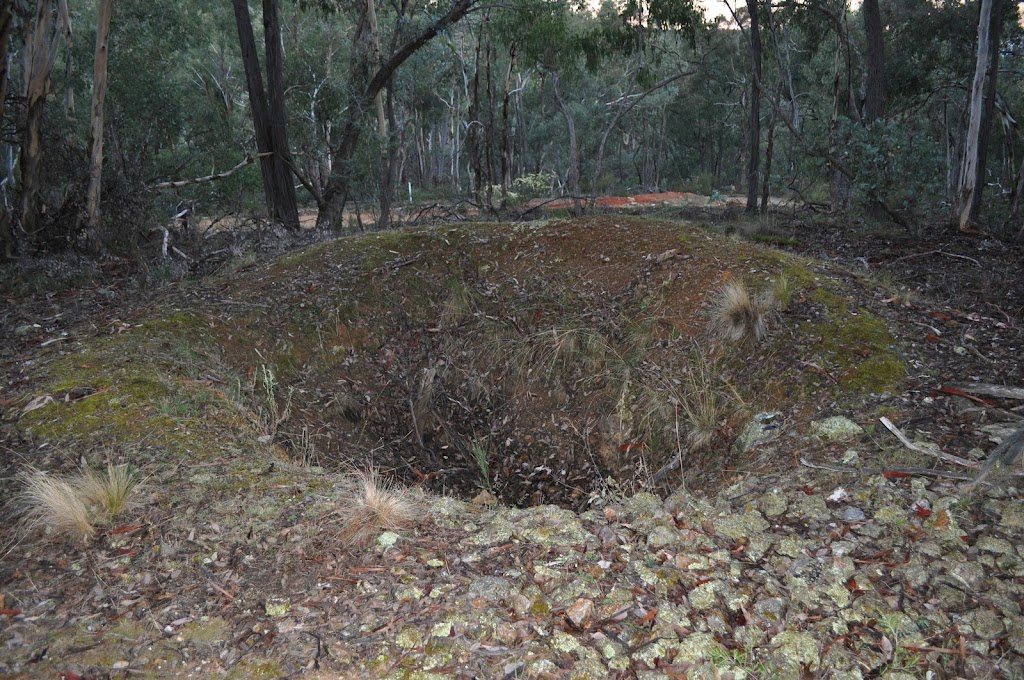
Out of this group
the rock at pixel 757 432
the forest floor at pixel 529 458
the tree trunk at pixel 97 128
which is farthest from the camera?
the tree trunk at pixel 97 128

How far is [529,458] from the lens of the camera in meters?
4.44

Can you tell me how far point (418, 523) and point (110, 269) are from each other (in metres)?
6.00

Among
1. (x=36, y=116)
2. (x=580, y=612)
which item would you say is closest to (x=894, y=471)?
(x=580, y=612)

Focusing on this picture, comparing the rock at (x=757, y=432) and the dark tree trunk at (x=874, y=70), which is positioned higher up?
the dark tree trunk at (x=874, y=70)

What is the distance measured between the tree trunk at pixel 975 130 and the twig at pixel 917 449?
5407 millimetres

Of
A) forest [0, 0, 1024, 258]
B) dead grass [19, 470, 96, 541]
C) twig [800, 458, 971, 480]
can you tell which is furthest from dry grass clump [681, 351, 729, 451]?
forest [0, 0, 1024, 258]

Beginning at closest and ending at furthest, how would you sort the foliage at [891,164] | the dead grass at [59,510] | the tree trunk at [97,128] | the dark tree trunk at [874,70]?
1. the dead grass at [59,510]
2. the tree trunk at [97,128]
3. the foliage at [891,164]
4. the dark tree trunk at [874,70]

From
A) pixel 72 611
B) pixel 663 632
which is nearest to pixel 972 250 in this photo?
pixel 663 632

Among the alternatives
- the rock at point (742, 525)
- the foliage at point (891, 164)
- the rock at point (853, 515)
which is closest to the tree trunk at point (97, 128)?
the rock at point (742, 525)

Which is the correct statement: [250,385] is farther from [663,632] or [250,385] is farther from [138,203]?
[138,203]

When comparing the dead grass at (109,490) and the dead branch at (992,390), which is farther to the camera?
the dead branch at (992,390)

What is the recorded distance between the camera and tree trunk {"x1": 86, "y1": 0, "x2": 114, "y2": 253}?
6957 millimetres

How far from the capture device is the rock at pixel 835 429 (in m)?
3.24

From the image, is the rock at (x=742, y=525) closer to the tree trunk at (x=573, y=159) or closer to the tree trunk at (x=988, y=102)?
the tree trunk at (x=988, y=102)
